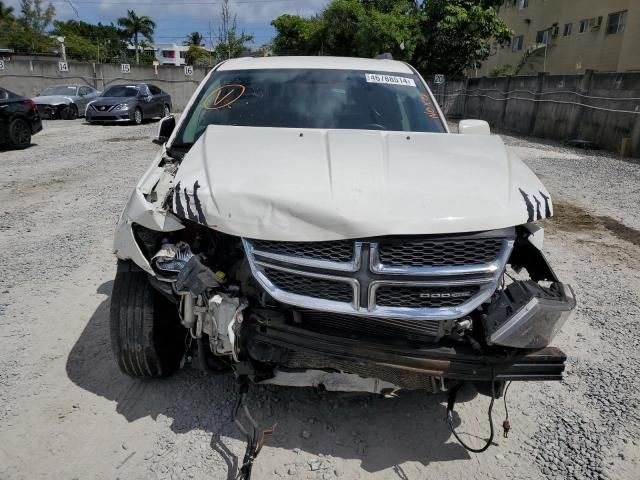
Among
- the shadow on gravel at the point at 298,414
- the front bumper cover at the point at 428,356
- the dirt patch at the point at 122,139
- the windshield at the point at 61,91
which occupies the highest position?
the windshield at the point at 61,91

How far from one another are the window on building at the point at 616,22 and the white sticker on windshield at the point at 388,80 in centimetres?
2481

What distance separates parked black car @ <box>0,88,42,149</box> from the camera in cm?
1162

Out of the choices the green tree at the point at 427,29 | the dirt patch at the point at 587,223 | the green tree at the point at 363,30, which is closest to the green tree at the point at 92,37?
the green tree at the point at 363,30

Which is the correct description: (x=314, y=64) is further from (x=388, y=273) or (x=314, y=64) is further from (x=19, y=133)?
(x=19, y=133)

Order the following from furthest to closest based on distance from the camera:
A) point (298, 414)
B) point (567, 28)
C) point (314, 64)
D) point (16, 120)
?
1. point (567, 28)
2. point (16, 120)
3. point (314, 64)
4. point (298, 414)

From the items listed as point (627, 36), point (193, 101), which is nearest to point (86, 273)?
point (193, 101)

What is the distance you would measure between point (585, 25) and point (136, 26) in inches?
2257

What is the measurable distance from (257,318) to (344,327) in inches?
15.7

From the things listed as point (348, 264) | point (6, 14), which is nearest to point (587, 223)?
point (348, 264)

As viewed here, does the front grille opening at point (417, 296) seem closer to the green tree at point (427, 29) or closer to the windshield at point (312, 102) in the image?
the windshield at point (312, 102)

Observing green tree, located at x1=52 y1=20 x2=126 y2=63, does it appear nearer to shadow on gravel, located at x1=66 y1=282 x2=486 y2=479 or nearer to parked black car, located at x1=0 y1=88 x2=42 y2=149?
parked black car, located at x1=0 y1=88 x2=42 y2=149

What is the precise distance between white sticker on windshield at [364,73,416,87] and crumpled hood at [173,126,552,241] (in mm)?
1354

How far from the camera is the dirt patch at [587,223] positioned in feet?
21.1

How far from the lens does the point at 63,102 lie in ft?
63.8
